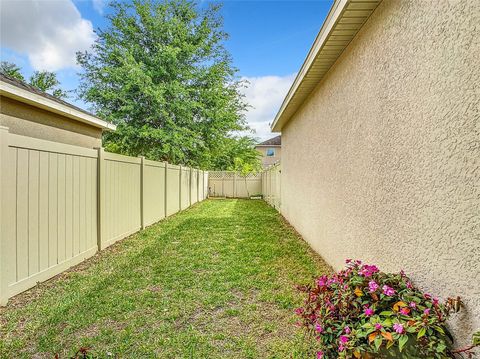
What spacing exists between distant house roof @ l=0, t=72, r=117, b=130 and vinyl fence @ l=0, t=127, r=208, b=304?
4.08 feet

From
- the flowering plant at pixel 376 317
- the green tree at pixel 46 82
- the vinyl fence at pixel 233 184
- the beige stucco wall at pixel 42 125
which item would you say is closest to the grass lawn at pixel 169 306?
the flowering plant at pixel 376 317

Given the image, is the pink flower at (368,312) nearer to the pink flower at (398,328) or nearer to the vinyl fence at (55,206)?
the pink flower at (398,328)

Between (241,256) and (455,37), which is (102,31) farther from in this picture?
(455,37)

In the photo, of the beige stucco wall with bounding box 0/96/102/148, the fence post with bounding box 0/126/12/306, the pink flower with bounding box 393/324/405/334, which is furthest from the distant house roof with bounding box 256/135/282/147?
Result: the pink flower with bounding box 393/324/405/334

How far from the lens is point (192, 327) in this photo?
2936 mm

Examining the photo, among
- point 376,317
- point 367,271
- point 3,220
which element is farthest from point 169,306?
point 376,317

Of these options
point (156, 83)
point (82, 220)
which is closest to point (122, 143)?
point (156, 83)

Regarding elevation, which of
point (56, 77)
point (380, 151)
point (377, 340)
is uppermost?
point (56, 77)

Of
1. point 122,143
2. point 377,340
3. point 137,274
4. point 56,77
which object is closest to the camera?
point 377,340

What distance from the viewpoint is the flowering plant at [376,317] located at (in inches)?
66.4

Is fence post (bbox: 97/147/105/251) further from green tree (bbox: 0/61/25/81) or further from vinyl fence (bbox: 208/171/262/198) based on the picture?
green tree (bbox: 0/61/25/81)

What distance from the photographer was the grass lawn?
2.59 meters

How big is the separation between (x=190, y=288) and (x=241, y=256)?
166cm

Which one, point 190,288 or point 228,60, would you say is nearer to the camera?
point 190,288
